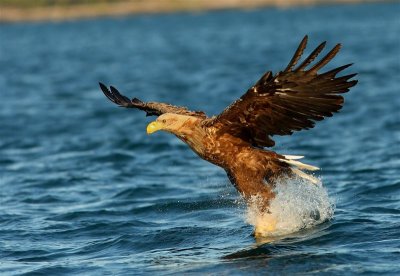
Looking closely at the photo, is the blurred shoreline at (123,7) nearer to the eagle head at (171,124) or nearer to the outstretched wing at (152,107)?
the outstretched wing at (152,107)

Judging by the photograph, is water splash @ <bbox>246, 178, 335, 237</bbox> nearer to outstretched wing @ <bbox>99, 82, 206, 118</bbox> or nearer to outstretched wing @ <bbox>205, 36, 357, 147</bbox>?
outstretched wing @ <bbox>205, 36, 357, 147</bbox>

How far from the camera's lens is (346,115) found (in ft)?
67.4

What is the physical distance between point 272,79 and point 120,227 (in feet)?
10.2

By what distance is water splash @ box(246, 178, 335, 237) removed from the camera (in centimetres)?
939

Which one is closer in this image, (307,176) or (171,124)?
(171,124)

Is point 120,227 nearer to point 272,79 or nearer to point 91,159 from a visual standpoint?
point 272,79

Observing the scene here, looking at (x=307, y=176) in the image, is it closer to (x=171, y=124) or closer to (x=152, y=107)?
(x=171, y=124)

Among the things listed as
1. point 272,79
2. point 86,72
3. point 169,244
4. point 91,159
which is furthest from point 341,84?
point 86,72

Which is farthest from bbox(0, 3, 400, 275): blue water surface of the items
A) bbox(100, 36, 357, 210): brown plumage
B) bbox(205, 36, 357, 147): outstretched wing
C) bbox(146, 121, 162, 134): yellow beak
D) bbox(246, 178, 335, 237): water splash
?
bbox(146, 121, 162, 134): yellow beak

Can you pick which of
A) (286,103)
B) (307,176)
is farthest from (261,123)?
(307,176)

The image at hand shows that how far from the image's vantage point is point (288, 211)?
9.52 m

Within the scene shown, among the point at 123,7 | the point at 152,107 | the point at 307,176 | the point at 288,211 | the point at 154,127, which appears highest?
the point at 123,7

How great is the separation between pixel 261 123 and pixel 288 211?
3.52 feet

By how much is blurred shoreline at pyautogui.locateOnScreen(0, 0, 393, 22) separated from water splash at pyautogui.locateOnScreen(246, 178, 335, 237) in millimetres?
114723
